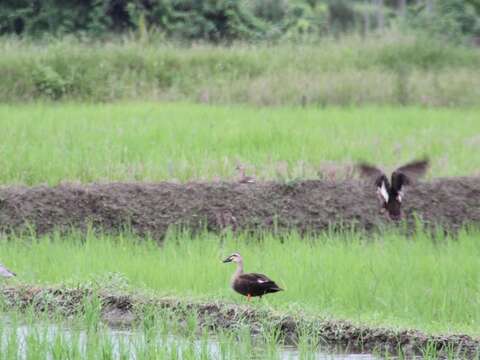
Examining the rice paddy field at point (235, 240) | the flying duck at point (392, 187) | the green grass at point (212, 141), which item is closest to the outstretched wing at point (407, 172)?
the flying duck at point (392, 187)

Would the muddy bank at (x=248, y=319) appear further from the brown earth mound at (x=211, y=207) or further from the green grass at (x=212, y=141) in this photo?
the green grass at (x=212, y=141)

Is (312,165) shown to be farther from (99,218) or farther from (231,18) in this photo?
(231,18)

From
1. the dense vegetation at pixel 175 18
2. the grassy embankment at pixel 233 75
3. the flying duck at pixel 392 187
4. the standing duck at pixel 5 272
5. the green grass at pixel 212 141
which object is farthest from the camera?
the dense vegetation at pixel 175 18

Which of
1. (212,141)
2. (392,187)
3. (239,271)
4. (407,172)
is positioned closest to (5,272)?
(239,271)

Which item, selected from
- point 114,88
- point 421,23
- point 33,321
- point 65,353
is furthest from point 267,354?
point 421,23

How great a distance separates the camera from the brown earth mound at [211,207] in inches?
367

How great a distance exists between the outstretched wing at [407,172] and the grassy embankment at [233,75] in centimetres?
697

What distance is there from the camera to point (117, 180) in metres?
10.1

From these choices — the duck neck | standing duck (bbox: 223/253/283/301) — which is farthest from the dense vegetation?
standing duck (bbox: 223/253/283/301)

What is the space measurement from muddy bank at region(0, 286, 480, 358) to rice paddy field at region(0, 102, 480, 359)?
0.07 meters

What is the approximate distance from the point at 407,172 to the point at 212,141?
381 centimetres

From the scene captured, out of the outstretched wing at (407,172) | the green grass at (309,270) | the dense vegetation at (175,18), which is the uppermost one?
the outstretched wing at (407,172)

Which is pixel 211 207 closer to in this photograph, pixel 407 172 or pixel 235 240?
pixel 235 240

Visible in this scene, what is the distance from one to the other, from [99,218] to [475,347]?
425 cm
